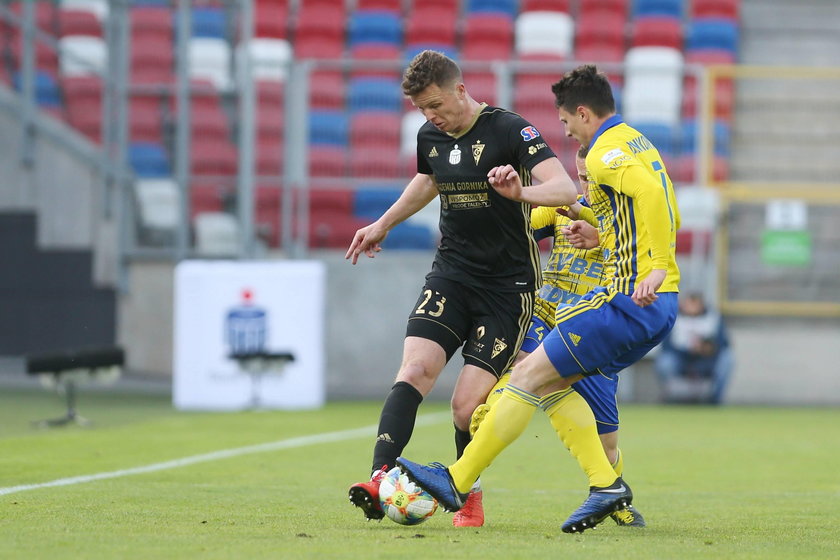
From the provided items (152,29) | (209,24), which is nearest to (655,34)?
(209,24)

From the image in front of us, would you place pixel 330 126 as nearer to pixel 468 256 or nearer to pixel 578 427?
pixel 468 256

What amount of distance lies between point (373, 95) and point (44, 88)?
12.5 feet

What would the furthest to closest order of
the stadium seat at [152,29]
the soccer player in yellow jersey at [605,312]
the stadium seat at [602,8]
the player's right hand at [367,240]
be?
1. the stadium seat at [602,8]
2. the stadium seat at [152,29]
3. the player's right hand at [367,240]
4. the soccer player in yellow jersey at [605,312]

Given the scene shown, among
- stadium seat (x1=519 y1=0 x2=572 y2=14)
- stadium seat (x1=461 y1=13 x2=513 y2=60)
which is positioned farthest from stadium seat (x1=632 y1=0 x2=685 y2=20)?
stadium seat (x1=461 y1=13 x2=513 y2=60)

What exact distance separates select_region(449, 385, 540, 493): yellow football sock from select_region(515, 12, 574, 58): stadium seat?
1395cm

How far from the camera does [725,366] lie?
1589 centimetres

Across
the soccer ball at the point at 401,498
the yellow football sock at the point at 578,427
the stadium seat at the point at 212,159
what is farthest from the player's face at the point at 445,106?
the stadium seat at the point at 212,159

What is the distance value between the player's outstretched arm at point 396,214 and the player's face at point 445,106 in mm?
364

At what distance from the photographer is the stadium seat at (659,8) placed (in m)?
19.5

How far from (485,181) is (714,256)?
11.3 m

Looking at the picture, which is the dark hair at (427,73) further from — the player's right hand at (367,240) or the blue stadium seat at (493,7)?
the blue stadium seat at (493,7)

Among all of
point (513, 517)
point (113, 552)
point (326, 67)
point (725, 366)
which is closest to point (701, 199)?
point (725, 366)

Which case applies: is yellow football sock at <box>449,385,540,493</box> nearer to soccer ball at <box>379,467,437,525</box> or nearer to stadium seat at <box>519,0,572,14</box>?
soccer ball at <box>379,467,437,525</box>

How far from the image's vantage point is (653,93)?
16672 mm
